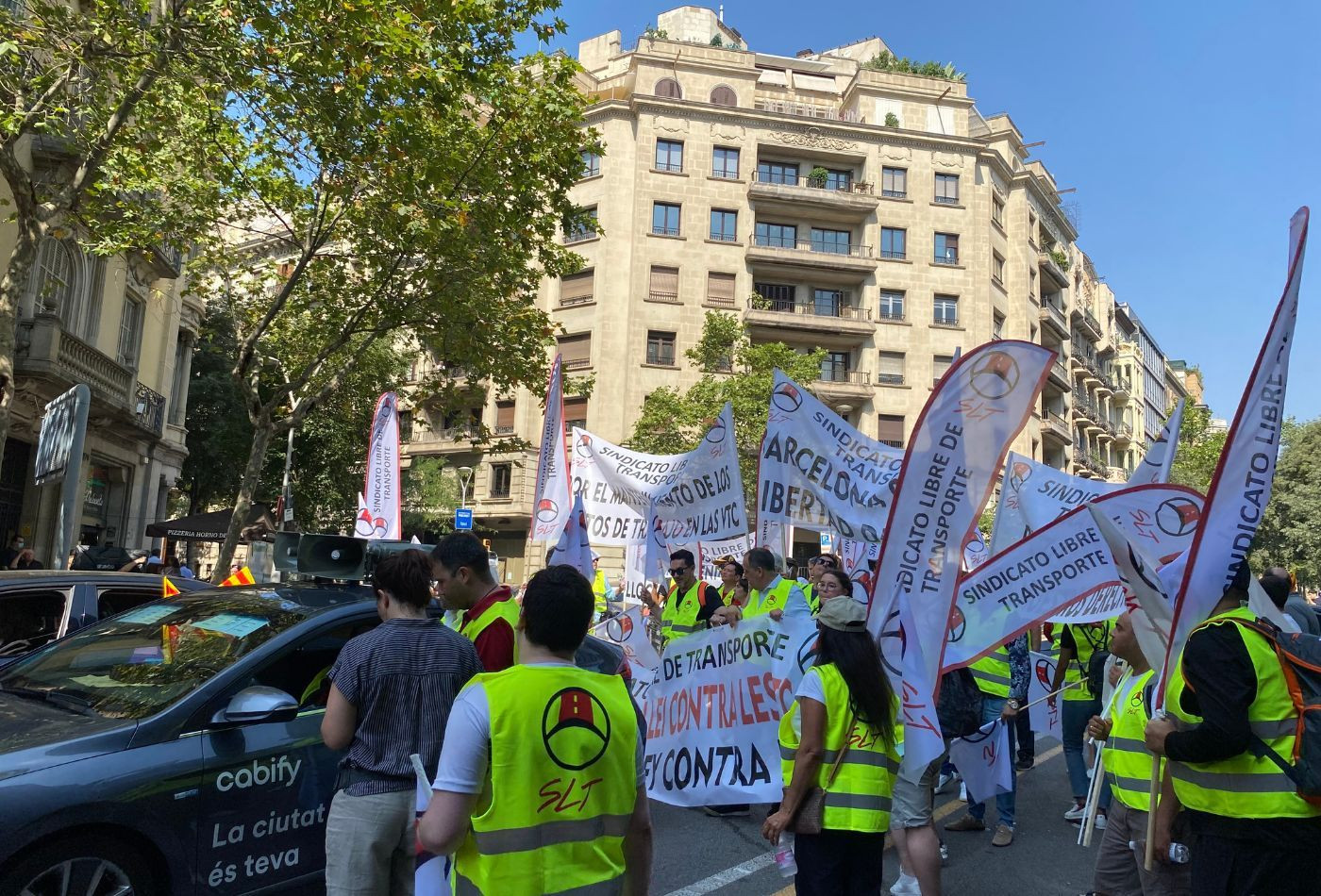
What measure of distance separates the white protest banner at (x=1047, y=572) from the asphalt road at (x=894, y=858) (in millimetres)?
1533

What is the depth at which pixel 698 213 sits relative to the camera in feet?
132

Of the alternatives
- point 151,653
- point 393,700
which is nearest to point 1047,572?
point 393,700

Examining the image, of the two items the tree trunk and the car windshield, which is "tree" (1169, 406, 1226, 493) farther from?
the car windshield

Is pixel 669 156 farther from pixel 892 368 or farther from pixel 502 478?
pixel 502 478

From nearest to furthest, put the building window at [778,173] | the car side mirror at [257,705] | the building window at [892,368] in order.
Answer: the car side mirror at [257,705] → the building window at [892,368] → the building window at [778,173]

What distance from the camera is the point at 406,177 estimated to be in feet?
39.6

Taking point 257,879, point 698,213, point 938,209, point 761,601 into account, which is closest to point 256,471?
point 761,601

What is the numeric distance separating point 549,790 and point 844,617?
1.83m

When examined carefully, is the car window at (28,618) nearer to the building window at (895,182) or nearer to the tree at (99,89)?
the tree at (99,89)

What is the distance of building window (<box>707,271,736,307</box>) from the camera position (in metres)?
39.8

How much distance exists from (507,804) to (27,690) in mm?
3026

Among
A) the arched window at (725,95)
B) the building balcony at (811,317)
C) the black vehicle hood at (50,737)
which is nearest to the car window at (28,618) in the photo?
the black vehicle hood at (50,737)

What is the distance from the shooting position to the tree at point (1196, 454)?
39375mm

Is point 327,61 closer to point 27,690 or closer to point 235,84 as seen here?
point 235,84
